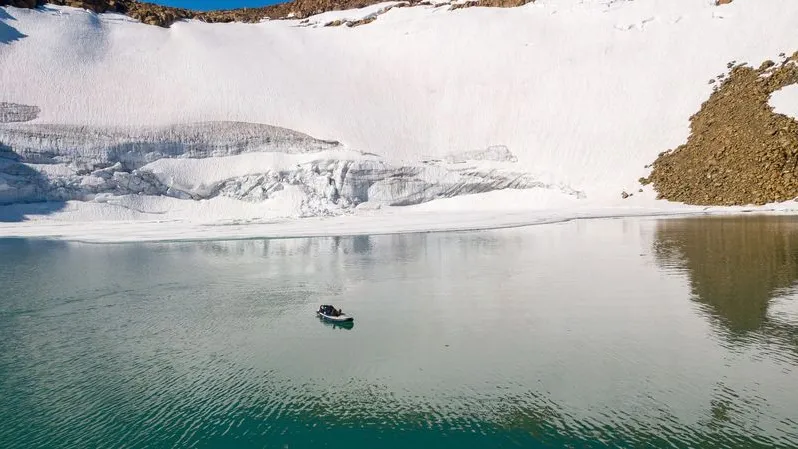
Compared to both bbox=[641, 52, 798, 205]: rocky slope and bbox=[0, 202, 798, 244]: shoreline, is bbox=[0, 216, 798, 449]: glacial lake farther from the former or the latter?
bbox=[641, 52, 798, 205]: rocky slope

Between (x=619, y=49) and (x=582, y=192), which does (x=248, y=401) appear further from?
(x=619, y=49)

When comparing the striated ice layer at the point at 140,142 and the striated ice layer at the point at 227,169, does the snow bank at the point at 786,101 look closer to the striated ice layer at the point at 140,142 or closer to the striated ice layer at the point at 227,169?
the striated ice layer at the point at 227,169

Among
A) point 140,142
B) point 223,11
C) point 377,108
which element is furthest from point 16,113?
point 223,11

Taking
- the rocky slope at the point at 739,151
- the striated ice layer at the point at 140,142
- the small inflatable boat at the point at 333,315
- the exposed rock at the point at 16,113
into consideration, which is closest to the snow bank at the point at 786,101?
the rocky slope at the point at 739,151

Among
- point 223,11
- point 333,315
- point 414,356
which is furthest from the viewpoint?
point 223,11

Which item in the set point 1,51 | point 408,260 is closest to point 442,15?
point 1,51

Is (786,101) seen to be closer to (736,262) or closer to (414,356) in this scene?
(736,262)
